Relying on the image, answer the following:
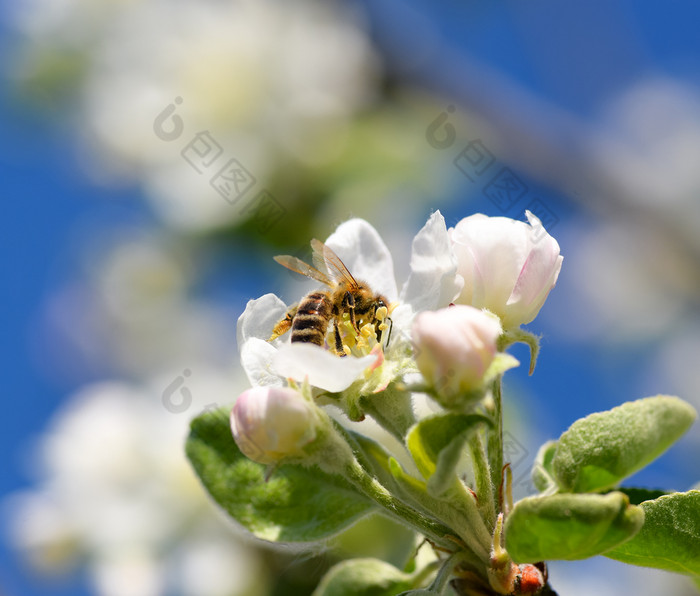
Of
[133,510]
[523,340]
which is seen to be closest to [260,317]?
[523,340]

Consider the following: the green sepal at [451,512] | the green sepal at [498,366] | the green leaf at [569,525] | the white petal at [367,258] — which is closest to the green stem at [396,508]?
the green sepal at [451,512]

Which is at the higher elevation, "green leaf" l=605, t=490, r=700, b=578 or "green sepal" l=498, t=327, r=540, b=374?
"green sepal" l=498, t=327, r=540, b=374

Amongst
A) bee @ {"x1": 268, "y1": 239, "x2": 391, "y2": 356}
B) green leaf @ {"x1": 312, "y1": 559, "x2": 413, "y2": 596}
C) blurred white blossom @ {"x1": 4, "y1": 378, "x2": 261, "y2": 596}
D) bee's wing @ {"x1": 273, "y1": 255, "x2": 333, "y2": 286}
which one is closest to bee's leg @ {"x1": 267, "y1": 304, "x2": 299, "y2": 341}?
bee @ {"x1": 268, "y1": 239, "x2": 391, "y2": 356}

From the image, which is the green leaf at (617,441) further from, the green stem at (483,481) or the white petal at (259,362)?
the white petal at (259,362)

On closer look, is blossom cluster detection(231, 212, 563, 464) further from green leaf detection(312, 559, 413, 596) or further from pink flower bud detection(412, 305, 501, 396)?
green leaf detection(312, 559, 413, 596)

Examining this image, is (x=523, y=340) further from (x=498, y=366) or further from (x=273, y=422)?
(x=273, y=422)
